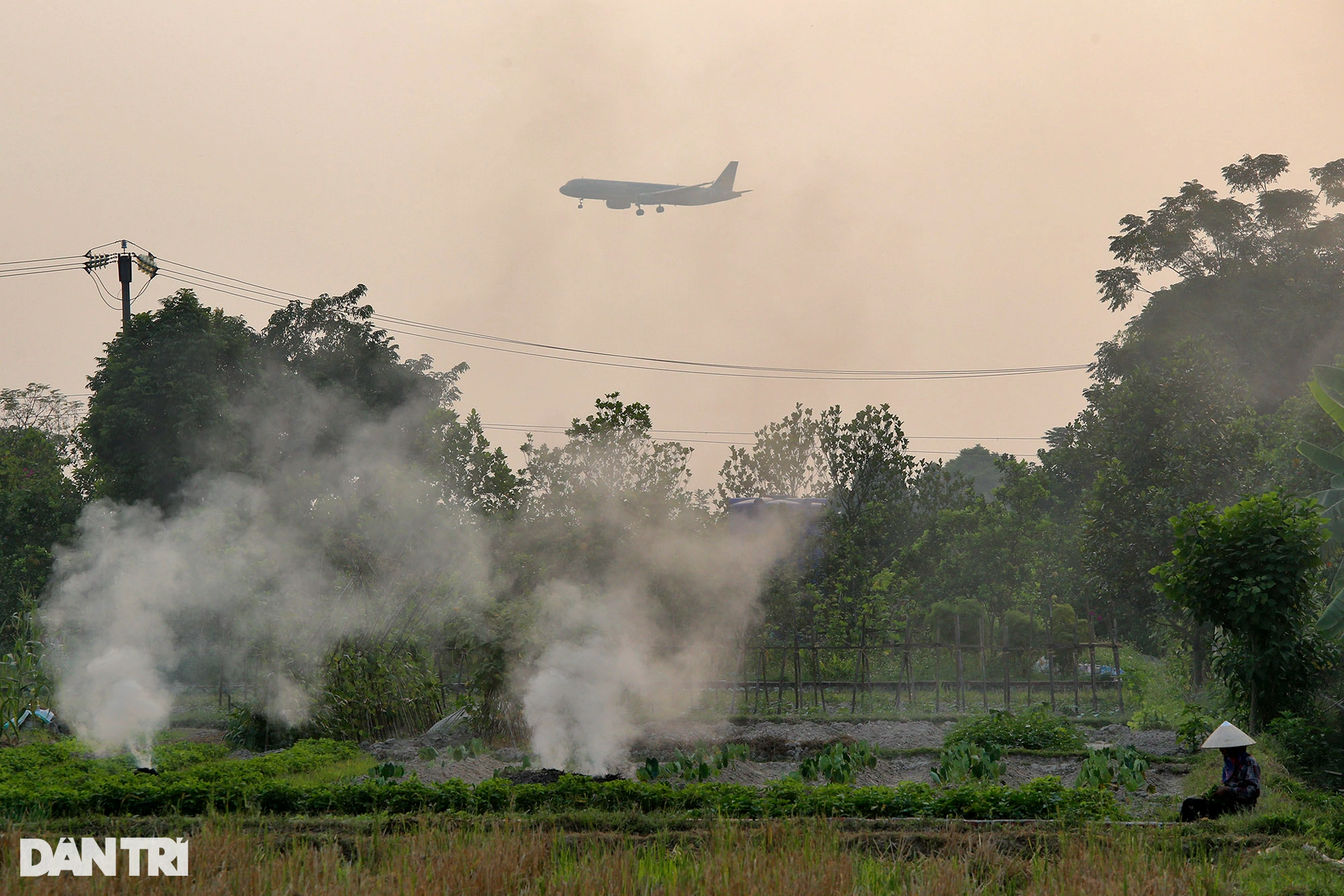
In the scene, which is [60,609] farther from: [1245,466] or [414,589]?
[1245,466]

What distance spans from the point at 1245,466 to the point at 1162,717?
10.0 m

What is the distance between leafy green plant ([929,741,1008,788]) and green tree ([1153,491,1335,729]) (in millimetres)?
3753

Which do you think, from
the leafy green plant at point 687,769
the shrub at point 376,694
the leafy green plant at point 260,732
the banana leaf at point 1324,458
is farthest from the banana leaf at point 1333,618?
the leafy green plant at point 260,732

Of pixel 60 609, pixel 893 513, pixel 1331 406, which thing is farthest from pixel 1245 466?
pixel 60 609

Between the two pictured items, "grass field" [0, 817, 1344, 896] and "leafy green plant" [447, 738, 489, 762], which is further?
"leafy green plant" [447, 738, 489, 762]

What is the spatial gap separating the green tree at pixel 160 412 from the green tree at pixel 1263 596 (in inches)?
1052

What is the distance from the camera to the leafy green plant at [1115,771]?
1282cm

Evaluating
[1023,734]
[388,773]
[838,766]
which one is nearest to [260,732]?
[388,773]

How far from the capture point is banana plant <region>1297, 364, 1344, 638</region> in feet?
45.9

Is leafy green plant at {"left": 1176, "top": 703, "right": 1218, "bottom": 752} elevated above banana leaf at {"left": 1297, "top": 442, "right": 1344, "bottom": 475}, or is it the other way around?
banana leaf at {"left": 1297, "top": 442, "right": 1344, "bottom": 475}

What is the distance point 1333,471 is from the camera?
632 inches

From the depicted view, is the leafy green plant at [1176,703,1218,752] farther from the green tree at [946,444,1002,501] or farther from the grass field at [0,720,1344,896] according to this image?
the green tree at [946,444,1002,501]

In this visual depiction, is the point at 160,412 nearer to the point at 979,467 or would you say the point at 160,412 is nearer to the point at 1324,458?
the point at 1324,458

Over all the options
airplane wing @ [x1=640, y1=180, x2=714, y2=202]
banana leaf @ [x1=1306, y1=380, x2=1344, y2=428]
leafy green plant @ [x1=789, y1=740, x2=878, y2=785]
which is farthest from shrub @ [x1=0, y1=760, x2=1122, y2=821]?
airplane wing @ [x1=640, y1=180, x2=714, y2=202]
